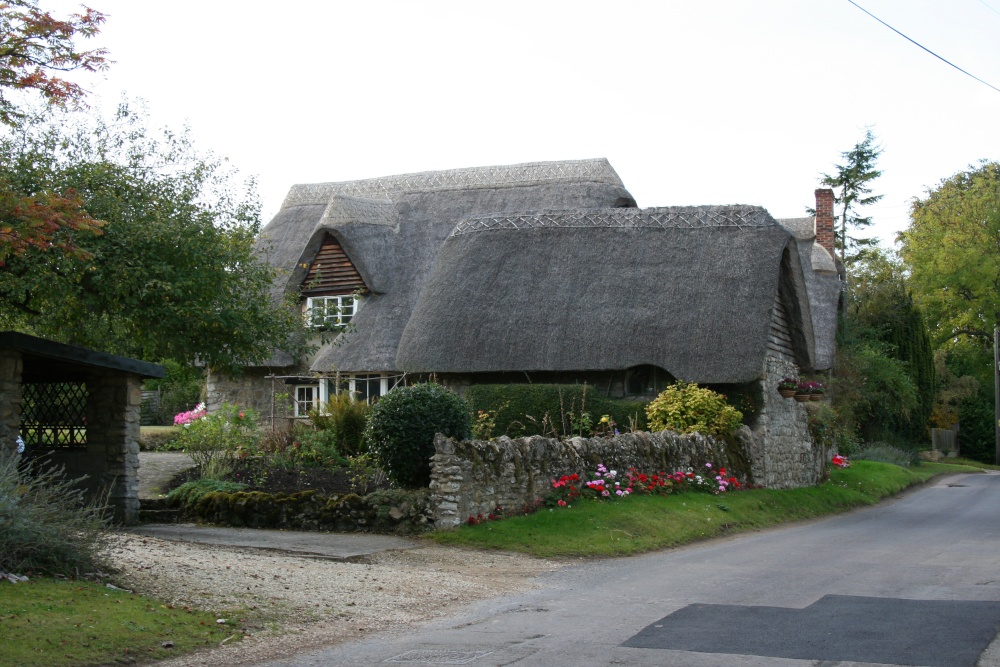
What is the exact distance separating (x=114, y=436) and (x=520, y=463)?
6.03 metres

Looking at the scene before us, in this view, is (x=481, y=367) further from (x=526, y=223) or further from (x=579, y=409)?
(x=526, y=223)

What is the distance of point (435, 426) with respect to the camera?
1524cm

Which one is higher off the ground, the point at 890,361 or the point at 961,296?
the point at 961,296

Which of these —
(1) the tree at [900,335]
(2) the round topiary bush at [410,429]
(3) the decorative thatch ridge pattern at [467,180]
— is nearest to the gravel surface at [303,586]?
(2) the round topiary bush at [410,429]

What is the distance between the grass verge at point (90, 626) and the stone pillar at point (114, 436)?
6.21m

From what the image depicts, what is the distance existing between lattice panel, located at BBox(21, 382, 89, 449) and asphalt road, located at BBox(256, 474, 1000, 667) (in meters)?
7.70

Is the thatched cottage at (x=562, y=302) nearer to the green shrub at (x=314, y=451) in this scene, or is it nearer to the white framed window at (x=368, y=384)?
the white framed window at (x=368, y=384)

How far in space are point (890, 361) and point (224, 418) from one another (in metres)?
25.5

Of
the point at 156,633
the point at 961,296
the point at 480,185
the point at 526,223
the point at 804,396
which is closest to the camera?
the point at 156,633

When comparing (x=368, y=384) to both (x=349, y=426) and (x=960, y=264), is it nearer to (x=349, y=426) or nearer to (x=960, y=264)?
(x=349, y=426)

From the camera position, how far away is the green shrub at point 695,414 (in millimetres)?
21000

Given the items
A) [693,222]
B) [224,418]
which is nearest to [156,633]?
[224,418]

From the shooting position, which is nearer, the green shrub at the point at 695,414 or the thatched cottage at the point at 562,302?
the green shrub at the point at 695,414

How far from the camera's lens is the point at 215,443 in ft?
60.8
